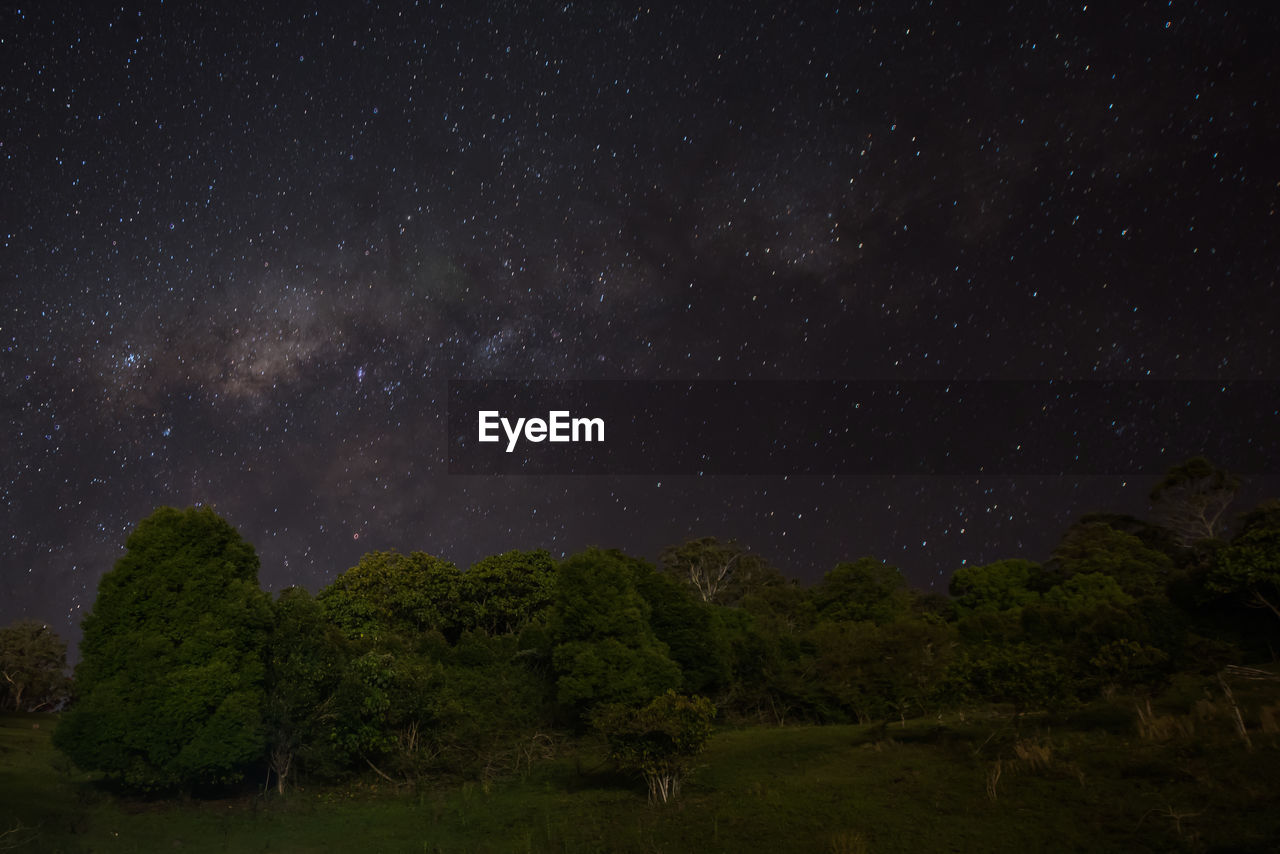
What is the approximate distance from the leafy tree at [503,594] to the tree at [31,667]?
2869 cm

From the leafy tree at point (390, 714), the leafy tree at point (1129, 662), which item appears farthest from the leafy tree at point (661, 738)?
the leafy tree at point (1129, 662)

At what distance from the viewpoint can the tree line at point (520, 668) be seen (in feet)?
67.1

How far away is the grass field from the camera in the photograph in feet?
49.1

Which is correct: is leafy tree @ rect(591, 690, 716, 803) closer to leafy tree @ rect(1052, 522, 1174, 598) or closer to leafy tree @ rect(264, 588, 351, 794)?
leafy tree @ rect(264, 588, 351, 794)

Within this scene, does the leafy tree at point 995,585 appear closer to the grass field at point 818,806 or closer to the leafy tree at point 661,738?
the grass field at point 818,806

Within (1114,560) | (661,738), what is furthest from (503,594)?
(1114,560)

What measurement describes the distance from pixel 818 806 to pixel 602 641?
13.1 m

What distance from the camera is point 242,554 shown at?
23.7 meters

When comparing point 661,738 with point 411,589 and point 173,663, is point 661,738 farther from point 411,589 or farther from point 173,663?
point 411,589

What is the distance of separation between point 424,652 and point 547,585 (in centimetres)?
1585

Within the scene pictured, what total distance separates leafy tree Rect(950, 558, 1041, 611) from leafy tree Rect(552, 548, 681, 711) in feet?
85.4

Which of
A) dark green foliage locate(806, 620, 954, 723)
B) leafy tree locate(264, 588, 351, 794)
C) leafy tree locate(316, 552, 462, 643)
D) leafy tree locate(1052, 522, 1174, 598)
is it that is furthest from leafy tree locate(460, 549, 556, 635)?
leafy tree locate(1052, 522, 1174, 598)

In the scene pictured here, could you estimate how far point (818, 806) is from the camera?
18016 mm

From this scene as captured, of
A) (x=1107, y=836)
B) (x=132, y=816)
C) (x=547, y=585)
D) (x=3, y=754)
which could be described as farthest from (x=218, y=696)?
(x=547, y=585)
